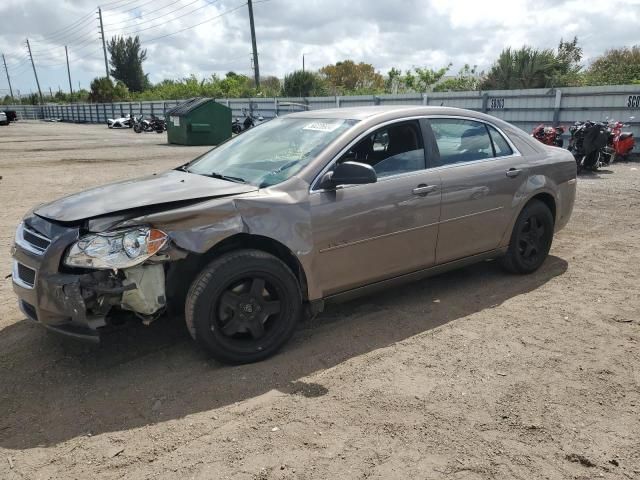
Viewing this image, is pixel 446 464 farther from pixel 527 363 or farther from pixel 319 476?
pixel 527 363

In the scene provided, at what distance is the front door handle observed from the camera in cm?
402

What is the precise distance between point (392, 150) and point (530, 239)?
6.10 feet

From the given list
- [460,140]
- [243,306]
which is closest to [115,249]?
[243,306]

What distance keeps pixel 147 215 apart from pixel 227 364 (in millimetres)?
1083

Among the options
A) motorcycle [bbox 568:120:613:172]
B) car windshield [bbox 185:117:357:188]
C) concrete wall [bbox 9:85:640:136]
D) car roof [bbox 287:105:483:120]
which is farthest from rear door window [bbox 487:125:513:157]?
concrete wall [bbox 9:85:640:136]

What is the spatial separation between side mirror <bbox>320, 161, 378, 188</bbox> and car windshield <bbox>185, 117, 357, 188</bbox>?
269 millimetres

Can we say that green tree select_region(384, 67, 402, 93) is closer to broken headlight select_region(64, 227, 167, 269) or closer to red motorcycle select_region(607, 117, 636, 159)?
red motorcycle select_region(607, 117, 636, 159)

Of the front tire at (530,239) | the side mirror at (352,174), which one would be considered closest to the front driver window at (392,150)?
the side mirror at (352,174)

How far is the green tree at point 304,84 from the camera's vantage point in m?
37.3

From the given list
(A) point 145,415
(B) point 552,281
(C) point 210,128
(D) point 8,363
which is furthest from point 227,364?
(C) point 210,128

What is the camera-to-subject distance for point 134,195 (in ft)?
11.2

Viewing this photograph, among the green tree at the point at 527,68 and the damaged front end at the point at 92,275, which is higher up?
the green tree at the point at 527,68

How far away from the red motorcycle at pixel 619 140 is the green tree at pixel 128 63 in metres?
78.9

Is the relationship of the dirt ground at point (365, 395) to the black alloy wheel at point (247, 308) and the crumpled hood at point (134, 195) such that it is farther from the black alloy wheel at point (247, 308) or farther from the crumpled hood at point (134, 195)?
the crumpled hood at point (134, 195)
